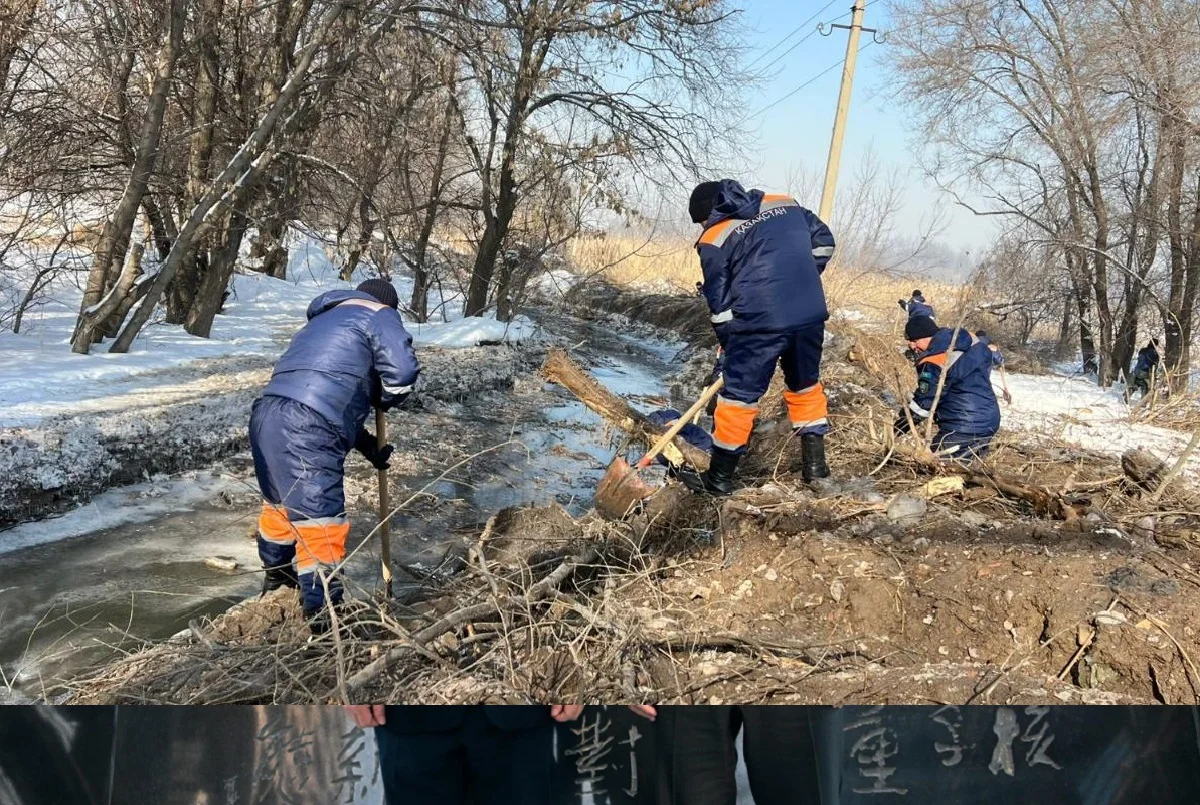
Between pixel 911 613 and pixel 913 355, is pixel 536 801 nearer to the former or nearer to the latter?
pixel 911 613

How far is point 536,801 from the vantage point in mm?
1410

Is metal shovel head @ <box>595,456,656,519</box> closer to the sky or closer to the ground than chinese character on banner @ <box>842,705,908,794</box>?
closer to the ground

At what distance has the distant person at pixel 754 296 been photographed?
4.11 meters

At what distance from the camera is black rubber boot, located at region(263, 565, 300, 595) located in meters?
3.75

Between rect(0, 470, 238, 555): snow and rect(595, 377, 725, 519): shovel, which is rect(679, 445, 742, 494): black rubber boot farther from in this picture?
rect(0, 470, 238, 555): snow

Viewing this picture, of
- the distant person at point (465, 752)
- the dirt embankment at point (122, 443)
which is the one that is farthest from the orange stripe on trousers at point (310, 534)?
the dirt embankment at point (122, 443)

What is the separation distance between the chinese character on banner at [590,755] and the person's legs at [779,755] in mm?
275

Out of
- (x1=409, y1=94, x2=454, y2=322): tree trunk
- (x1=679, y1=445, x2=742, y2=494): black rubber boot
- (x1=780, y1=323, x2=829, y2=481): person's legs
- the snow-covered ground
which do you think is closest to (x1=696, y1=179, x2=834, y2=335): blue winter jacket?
(x1=780, y1=323, x2=829, y2=481): person's legs

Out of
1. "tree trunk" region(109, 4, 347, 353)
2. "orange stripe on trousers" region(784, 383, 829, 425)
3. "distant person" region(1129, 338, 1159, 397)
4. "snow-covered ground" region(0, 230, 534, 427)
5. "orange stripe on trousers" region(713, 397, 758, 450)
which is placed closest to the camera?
"orange stripe on trousers" region(713, 397, 758, 450)

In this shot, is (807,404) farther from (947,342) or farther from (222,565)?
(222,565)

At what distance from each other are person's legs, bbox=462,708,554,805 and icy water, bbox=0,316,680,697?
1702 millimetres

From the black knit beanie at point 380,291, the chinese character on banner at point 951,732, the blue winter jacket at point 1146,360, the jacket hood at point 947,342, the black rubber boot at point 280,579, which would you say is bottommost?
the black rubber boot at point 280,579

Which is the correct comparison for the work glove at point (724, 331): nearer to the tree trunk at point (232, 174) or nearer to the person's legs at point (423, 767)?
the person's legs at point (423, 767)

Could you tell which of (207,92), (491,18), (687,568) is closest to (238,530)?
(687,568)
